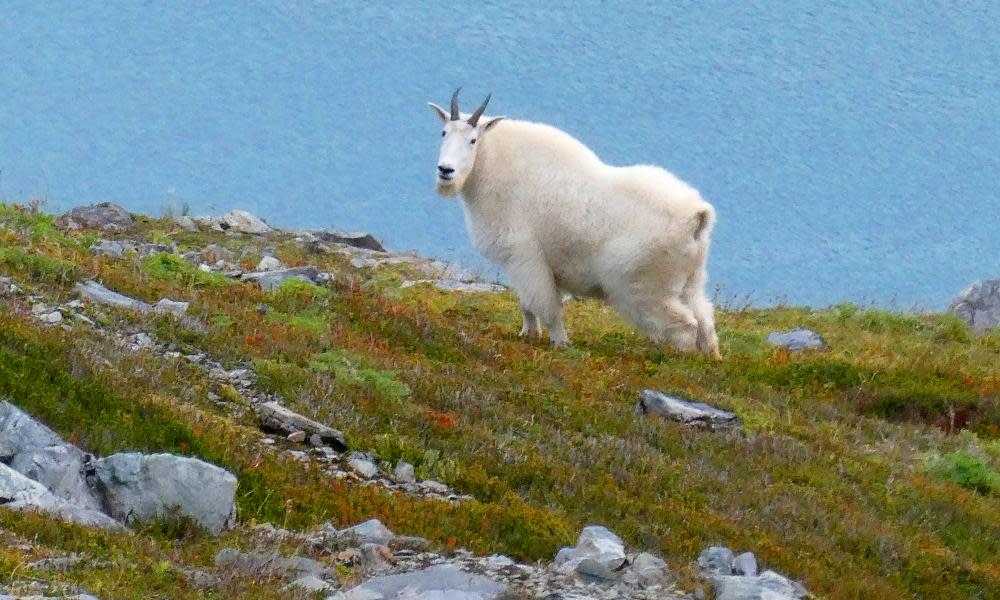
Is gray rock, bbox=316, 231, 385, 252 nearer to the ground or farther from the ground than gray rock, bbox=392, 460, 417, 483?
nearer to the ground

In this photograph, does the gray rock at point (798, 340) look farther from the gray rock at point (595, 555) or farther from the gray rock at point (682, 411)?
the gray rock at point (595, 555)

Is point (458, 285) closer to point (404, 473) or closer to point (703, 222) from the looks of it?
point (703, 222)

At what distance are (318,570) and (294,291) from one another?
7.05m

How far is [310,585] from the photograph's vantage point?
648 centimetres

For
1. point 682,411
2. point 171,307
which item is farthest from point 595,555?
point 171,307

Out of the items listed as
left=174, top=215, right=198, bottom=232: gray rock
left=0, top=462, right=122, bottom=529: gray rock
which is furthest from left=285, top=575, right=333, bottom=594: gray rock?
left=174, top=215, right=198, bottom=232: gray rock

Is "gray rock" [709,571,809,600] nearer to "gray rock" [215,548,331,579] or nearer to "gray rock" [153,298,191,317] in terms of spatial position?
"gray rock" [215,548,331,579]

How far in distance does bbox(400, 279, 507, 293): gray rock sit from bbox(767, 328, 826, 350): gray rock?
15.2 feet

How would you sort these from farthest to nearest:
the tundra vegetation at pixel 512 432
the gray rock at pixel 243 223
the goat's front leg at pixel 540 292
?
the gray rock at pixel 243 223, the goat's front leg at pixel 540 292, the tundra vegetation at pixel 512 432

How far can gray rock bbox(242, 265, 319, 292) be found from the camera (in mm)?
14914

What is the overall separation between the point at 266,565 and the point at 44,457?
1.53 meters

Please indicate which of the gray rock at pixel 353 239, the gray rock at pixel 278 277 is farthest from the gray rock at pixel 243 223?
the gray rock at pixel 278 277

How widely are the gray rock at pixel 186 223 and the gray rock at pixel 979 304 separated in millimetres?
11874

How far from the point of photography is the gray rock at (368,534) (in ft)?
24.6
